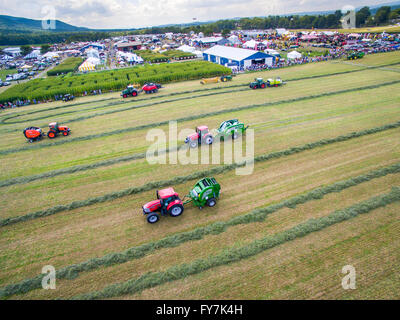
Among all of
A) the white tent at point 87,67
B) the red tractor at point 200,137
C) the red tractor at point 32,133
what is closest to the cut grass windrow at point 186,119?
the red tractor at point 32,133

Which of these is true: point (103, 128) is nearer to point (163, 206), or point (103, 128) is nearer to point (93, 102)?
point (93, 102)

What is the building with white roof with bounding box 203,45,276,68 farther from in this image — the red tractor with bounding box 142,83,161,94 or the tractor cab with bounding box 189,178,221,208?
the tractor cab with bounding box 189,178,221,208

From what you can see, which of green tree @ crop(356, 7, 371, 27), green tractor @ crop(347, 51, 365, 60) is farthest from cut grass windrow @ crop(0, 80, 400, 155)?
green tree @ crop(356, 7, 371, 27)

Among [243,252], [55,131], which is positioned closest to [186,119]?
[55,131]

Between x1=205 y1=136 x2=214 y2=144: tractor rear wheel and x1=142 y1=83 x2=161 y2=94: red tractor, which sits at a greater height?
x1=142 y1=83 x2=161 y2=94: red tractor

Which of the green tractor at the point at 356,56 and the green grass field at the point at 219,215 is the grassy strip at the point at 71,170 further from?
the green tractor at the point at 356,56

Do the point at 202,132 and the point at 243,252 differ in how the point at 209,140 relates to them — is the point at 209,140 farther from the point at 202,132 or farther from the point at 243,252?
the point at 243,252

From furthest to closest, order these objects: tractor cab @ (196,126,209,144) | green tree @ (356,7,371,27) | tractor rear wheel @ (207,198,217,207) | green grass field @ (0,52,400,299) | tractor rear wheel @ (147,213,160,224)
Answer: green tree @ (356,7,371,27) < tractor cab @ (196,126,209,144) < tractor rear wheel @ (207,198,217,207) < tractor rear wheel @ (147,213,160,224) < green grass field @ (0,52,400,299)
